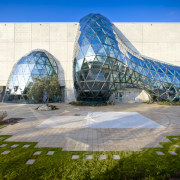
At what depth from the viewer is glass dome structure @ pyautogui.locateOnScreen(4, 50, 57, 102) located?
18719 mm

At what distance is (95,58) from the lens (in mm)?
15164

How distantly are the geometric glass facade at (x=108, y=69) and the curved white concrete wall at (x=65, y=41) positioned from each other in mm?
4766

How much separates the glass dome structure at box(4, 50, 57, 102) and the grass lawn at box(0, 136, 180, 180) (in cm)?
1749

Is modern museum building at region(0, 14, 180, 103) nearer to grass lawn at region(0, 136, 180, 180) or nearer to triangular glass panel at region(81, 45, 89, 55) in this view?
triangular glass panel at region(81, 45, 89, 55)

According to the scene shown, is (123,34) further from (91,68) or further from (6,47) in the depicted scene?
(6,47)

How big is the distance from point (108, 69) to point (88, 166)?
1396 centimetres

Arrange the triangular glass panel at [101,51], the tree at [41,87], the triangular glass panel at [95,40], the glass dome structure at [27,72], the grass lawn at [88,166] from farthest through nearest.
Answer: the glass dome structure at [27,72]
the triangular glass panel at [95,40]
the triangular glass panel at [101,51]
the tree at [41,87]
the grass lawn at [88,166]

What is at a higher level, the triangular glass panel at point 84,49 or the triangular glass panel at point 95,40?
the triangular glass panel at point 95,40

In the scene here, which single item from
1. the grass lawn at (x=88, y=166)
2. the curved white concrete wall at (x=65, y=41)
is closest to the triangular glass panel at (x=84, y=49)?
the curved white concrete wall at (x=65, y=41)

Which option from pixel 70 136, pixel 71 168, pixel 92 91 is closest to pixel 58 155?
pixel 71 168

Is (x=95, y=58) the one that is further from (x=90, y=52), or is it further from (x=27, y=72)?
(x=27, y=72)

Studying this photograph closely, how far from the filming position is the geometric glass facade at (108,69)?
1544 centimetres

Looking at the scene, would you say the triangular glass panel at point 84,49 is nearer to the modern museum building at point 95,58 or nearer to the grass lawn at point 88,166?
the modern museum building at point 95,58

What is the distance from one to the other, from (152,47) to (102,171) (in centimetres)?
2649
